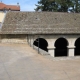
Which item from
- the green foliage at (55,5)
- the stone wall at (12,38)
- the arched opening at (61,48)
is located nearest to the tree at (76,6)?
the green foliage at (55,5)

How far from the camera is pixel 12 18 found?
2162cm

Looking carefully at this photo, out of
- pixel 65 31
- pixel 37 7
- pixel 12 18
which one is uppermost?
pixel 37 7

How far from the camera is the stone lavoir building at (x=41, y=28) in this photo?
1939 cm

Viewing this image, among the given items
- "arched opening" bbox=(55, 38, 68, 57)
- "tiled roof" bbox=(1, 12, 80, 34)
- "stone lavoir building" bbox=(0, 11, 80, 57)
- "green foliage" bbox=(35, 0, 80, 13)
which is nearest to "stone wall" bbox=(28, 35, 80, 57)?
"stone lavoir building" bbox=(0, 11, 80, 57)

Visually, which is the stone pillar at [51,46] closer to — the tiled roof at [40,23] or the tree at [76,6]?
the tiled roof at [40,23]

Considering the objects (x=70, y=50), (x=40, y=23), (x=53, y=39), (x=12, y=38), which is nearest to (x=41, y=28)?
(x=40, y=23)

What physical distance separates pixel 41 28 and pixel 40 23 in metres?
Result: 0.94

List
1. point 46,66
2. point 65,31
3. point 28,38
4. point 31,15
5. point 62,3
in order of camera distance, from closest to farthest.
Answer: point 46,66, point 28,38, point 65,31, point 31,15, point 62,3

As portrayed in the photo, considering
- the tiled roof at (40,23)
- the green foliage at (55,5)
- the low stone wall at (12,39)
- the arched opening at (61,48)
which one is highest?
the green foliage at (55,5)

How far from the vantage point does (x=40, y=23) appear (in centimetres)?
2183

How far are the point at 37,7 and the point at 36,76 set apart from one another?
36.7 meters

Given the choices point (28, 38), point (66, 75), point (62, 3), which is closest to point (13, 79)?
point (66, 75)

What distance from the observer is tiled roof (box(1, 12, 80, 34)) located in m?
20.3

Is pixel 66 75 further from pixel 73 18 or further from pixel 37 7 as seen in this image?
pixel 37 7
